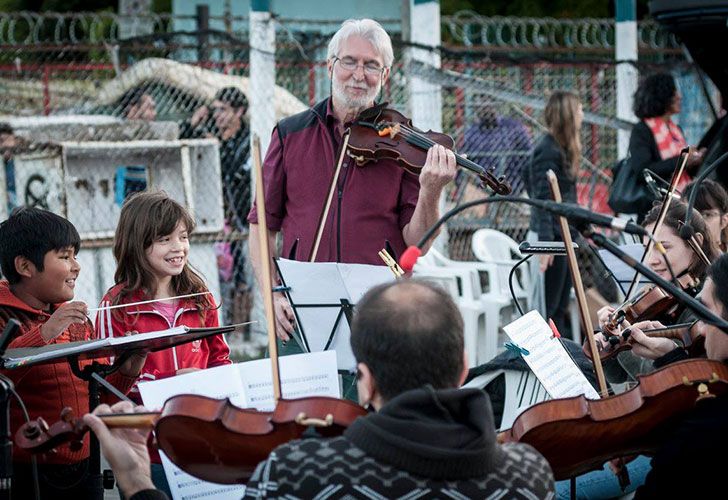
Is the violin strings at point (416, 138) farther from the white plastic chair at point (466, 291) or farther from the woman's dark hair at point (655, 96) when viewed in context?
the woman's dark hair at point (655, 96)

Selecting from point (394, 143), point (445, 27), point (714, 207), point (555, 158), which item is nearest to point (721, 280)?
point (394, 143)

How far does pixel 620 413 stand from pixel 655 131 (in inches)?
182

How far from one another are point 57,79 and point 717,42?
21.2 feet

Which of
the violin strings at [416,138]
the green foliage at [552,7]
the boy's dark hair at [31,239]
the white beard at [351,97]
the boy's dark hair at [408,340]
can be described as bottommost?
the boy's dark hair at [408,340]

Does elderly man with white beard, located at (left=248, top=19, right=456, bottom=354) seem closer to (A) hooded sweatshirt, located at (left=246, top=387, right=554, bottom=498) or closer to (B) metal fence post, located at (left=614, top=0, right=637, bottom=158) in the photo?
(A) hooded sweatshirt, located at (left=246, top=387, right=554, bottom=498)

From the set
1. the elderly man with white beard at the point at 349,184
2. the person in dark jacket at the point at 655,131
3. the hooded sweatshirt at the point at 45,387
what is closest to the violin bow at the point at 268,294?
the hooded sweatshirt at the point at 45,387

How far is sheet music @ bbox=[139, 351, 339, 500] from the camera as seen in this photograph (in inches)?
111

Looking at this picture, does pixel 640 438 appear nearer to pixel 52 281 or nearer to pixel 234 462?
pixel 234 462

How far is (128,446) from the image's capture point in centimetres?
257

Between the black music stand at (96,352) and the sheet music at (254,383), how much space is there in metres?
0.16

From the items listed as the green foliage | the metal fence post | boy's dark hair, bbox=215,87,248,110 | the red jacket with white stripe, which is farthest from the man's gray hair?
the green foliage

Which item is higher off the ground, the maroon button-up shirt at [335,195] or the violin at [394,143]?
the violin at [394,143]

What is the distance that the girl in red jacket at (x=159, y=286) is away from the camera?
3734 mm

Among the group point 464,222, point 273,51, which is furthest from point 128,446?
point 464,222
